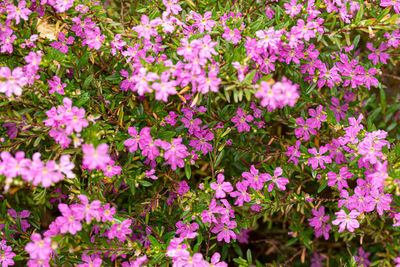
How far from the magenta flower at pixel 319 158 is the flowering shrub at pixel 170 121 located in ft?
0.04

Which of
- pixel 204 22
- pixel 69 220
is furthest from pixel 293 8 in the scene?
pixel 69 220

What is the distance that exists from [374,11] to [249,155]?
4.88 feet

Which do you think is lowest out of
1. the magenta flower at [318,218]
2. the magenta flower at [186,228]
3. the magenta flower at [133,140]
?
the magenta flower at [318,218]

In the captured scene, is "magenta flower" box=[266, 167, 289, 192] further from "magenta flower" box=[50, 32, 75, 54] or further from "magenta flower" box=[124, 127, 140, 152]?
"magenta flower" box=[50, 32, 75, 54]

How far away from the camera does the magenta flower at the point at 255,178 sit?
266 centimetres

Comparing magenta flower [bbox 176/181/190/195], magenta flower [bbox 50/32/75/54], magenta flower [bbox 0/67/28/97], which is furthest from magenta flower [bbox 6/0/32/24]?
magenta flower [bbox 176/181/190/195]

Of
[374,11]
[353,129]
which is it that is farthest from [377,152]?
[374,11]

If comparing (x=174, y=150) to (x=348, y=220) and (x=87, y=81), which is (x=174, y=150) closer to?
(x=87, y=81)

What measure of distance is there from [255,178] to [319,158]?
503 mm

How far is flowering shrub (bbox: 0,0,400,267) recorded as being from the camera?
206 cm

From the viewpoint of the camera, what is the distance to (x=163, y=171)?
279 centimetres

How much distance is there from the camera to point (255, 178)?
8.84ft

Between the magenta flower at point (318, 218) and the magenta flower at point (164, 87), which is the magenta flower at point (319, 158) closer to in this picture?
the magenta flower at point (318, 218)

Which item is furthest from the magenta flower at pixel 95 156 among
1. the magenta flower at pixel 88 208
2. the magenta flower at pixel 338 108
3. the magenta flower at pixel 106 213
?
the magenta flower at pixel 338 108
